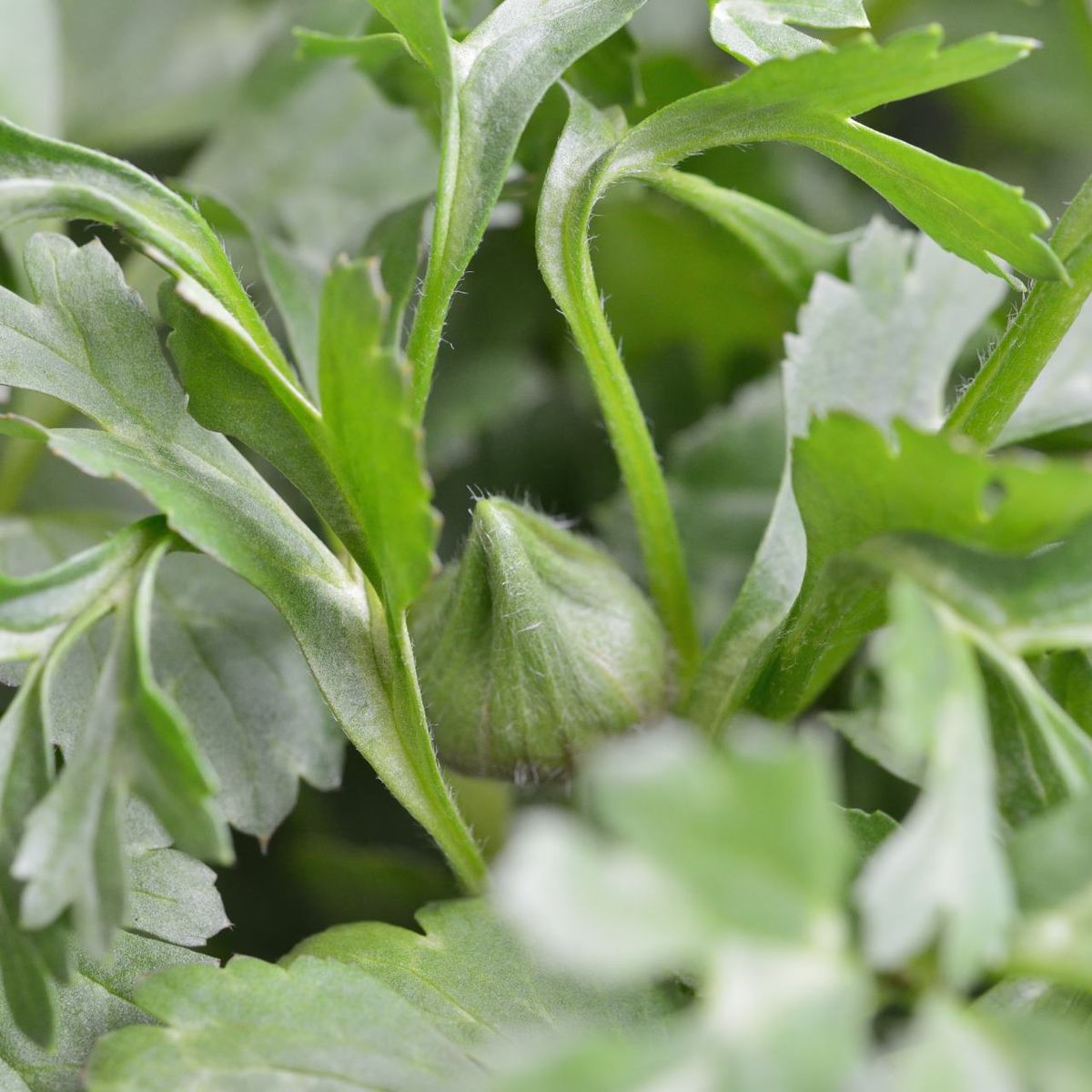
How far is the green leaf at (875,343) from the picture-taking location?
0.57 m


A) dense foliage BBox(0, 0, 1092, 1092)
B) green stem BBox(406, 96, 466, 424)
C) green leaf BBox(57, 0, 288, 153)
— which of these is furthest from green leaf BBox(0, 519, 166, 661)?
green leaf BBox(57, 0, 288, 153)

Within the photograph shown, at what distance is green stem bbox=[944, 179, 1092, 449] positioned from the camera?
512mm

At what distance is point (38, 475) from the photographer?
810 mm

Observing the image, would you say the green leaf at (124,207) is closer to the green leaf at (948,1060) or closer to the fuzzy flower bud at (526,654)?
the fuzzy flower bud at (526,654)

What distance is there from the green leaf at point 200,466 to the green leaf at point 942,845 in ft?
0.69

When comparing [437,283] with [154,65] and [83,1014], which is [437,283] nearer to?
[83,1014]

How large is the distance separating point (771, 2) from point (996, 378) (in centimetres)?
18

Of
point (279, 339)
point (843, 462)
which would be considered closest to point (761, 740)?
point (843, 462)

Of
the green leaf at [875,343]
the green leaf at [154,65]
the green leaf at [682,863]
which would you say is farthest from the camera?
the green leaf at [154,65]

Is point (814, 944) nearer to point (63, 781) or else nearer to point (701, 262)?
point (63, 781)

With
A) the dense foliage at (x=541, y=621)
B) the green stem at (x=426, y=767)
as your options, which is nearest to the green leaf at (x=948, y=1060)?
the dense foliage at (x=541, y=621)

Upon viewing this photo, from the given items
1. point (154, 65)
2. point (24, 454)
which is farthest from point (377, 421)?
point (154, 65)

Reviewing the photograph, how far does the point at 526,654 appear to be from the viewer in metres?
0.53

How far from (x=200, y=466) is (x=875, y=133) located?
0.29 m
